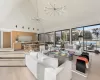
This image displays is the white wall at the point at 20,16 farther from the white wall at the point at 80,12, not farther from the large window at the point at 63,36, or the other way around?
the white wall at the point at 80,12

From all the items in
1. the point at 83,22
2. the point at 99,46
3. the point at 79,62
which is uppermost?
the point at 83,22

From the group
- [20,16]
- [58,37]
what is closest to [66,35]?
[58,37]

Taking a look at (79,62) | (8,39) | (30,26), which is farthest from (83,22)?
(8,39)

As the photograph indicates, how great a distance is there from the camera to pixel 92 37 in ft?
28.1

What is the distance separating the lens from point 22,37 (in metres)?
14.9

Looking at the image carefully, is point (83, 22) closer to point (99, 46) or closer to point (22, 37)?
point (99, 46)

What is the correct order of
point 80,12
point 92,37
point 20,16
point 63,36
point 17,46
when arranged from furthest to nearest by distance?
point 17,46
point 20,16
point 63,36
point 92,37
point 80,12

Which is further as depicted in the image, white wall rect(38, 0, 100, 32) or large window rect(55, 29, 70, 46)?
large window rect(55, 29, 70, 46)

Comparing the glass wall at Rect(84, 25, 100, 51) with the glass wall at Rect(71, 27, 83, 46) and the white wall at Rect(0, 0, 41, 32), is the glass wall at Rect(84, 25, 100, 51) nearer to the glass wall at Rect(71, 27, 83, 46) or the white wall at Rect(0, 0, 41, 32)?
the glass wall at Rect(71, 27, 83, 46)

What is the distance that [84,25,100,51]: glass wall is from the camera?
318 inches

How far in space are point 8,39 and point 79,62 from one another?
13.0 m

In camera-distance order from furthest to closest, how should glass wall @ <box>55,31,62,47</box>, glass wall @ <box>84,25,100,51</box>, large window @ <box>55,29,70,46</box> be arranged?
1. glass wall @ <box>55,31,62,47</box>
2. large window @ <box>55,29,70,46</box>
3. glass wall @ <box>84,25,100,51</box>

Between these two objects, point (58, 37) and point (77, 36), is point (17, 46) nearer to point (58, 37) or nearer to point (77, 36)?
point (58, 37)

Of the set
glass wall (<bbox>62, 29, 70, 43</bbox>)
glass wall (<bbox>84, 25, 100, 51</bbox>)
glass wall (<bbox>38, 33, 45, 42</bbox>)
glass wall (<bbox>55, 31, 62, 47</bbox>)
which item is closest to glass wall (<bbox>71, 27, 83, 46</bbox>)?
glass wall (<bbox>84, 25, 100, 51</bbox>)
